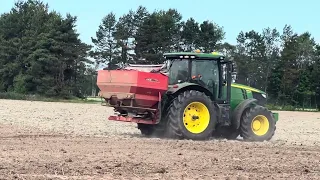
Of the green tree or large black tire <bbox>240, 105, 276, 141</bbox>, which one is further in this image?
the green tree

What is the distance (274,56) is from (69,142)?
87774 mm

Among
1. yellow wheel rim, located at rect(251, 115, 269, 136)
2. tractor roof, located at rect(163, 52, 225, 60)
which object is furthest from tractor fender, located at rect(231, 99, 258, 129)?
tractor roof, located at rect(163, 52, 225, 60)

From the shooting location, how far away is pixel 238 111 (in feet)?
44.6

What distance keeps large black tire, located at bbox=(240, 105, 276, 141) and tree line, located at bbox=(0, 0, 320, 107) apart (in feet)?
159

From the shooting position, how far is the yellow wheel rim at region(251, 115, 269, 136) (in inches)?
553

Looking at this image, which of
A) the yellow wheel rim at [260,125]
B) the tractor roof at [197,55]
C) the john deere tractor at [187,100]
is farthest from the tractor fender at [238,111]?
the tractor roof at [197,55]

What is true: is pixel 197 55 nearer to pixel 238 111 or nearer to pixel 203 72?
pixel 203 72

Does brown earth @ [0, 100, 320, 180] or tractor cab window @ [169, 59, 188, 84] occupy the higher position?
tractor cab window @ [169, 59, 188, 84]

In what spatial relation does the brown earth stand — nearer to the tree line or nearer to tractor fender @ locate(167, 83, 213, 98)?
tractor fender @ locate(167, 83, 213, 98)

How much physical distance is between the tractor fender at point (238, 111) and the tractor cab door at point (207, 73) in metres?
0.74

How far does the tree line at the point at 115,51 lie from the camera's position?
225 ft

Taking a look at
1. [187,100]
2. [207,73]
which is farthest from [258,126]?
[187,100]

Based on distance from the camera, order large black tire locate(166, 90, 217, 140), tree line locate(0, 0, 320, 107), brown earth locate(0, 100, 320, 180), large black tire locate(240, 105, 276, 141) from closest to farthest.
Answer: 1. brown earth locate(0, 100, 320, 180)
2. large black tire locate(166, 90, 217, 140)
3. large black tire locate(240, 105, 276, 141)
4. tree line locate(0, 0, 320, 107)

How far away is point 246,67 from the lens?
9100 centimetres
